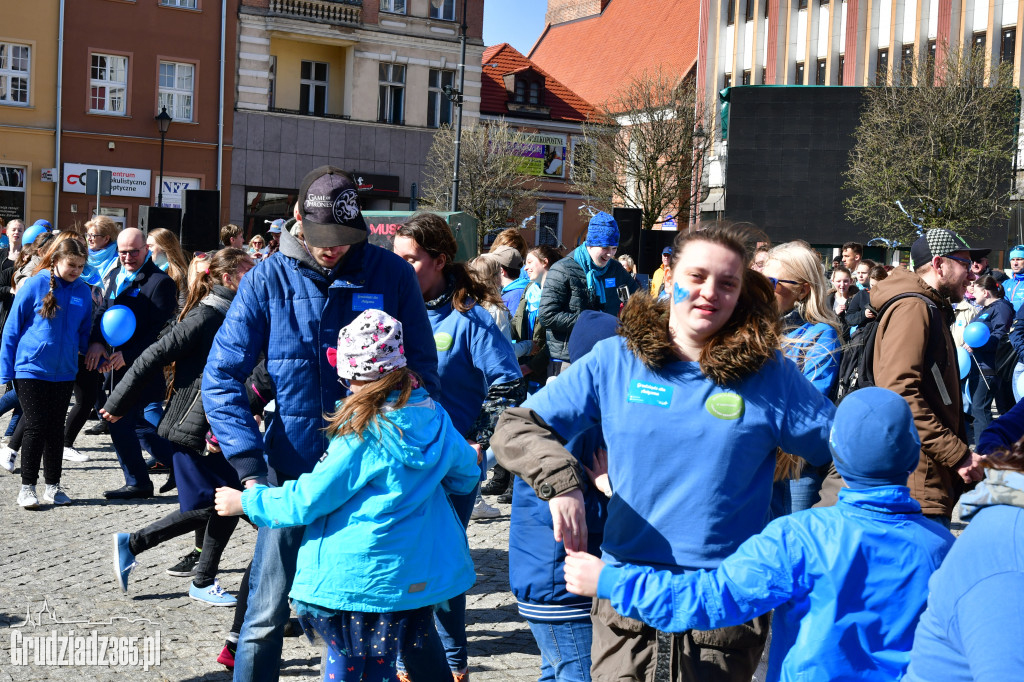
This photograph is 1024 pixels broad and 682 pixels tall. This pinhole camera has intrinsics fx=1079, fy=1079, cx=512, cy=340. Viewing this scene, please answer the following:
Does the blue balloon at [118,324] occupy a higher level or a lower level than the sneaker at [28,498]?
higher

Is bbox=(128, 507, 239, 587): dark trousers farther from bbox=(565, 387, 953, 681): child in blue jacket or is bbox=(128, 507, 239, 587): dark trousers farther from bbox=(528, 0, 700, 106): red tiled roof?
bbox=(528, 0, 700, 106): red tiled roof

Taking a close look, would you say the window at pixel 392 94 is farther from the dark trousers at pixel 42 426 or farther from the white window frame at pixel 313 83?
the dark trousers at pixel 42 426

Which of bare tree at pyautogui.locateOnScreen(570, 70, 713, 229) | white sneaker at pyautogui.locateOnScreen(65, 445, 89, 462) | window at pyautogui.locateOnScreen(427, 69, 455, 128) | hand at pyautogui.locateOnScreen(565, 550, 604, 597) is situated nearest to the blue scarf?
white sneaker at pyautogui.locateOnScreen(65, 445, 89, 462)

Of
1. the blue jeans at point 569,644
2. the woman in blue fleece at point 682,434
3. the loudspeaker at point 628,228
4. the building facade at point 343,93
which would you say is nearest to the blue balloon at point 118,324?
the blue jeans at point 569,644

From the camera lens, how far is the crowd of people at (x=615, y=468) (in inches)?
92.3

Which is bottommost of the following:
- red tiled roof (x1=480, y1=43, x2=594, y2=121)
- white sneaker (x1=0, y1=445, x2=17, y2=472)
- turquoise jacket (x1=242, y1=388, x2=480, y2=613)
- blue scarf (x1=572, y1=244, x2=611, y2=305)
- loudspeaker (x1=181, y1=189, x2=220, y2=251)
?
white sneaker (x1=0, y1=445, x2=17, y2=472)

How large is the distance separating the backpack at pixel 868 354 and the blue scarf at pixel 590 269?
12.4ft

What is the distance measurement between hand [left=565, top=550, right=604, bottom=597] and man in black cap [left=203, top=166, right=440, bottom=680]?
1.55m

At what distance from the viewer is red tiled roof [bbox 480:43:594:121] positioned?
48.1 metres

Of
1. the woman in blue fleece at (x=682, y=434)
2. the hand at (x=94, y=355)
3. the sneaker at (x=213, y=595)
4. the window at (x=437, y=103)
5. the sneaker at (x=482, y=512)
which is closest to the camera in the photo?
the woman in blue fleece at (x=682, y=434)

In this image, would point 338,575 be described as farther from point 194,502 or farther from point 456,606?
point 194,502

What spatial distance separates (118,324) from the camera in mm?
8203

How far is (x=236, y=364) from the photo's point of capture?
384cm

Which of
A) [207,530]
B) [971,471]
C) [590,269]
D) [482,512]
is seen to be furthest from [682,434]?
[590,269]
